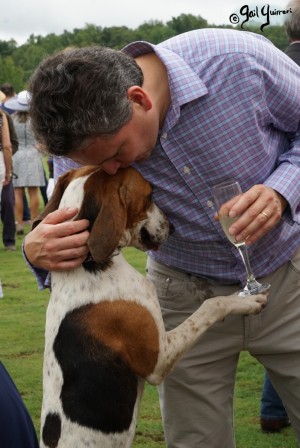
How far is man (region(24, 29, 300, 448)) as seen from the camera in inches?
137

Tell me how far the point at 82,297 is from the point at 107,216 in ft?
1.39

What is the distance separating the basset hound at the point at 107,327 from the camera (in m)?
3.88

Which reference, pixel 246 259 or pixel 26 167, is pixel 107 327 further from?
pixel 26 167

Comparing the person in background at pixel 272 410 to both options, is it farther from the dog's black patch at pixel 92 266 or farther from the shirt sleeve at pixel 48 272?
the dog's black patch at pixel 92 266

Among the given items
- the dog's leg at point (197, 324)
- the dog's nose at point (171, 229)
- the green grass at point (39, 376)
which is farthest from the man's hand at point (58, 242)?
the green grass at point (39, 376)

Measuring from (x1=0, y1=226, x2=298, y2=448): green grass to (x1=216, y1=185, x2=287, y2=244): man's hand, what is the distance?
2.99 m

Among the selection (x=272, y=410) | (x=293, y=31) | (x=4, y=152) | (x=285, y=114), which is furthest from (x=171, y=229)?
(x=4, y=152)

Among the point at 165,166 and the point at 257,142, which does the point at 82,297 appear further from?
the point at 257,142

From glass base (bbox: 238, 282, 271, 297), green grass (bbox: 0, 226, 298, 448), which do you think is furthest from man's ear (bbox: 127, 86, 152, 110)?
green grass (bbox: 0, 226, 298, 448)

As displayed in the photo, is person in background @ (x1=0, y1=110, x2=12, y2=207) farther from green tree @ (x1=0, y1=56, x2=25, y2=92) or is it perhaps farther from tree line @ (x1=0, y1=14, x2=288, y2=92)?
tree line @ (x1=0, y1=14, x2=288, y2=92)

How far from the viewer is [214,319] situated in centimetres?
404

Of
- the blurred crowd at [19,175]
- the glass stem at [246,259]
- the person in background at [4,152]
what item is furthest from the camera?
the blurred crowd at [19,175]

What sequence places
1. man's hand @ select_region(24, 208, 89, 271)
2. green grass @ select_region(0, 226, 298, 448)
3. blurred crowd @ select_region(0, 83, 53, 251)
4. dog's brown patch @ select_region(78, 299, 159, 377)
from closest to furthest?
man's hand @ select_region(24, 208, 89, 271)
dog's brown patch @ select_region(78, 299, 159, 377)
green grass @ select_region(0, 226, 298, 448)
blurred crowd @ select_region(0, 83, 53, 251)

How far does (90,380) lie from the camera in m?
3.91
